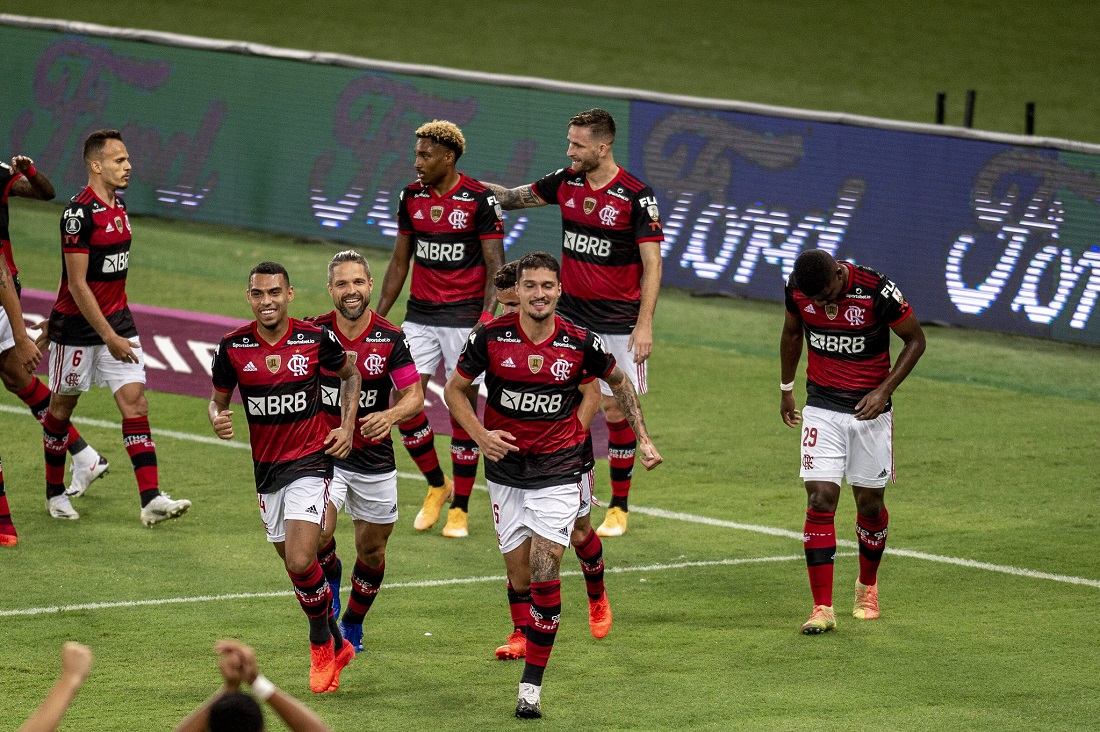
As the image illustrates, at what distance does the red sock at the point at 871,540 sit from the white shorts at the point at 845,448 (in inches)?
8.7

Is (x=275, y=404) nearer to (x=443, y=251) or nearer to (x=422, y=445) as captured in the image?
(x=422, y=445)

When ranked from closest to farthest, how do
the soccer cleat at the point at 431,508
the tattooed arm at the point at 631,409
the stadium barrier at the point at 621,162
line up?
the tattooed arm at the point at 631,409
the soccer cleat at the point at 431,508
the stadium barrier at the point at 621,162

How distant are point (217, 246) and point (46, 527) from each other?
29.0 ft

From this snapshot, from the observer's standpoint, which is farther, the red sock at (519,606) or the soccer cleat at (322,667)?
the red sock at (519,606)

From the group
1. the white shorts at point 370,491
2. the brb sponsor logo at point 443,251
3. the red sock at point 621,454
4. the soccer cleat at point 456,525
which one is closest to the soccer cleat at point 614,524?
the red sock at point 621,454

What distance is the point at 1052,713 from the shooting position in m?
7.91

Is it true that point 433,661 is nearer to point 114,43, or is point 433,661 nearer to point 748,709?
point 748,709

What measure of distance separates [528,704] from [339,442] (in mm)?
1612

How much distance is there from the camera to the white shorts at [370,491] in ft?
29.0

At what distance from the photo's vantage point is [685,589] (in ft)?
33.3

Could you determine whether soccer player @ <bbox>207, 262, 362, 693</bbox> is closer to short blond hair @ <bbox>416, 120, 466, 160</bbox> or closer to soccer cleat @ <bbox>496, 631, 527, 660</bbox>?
soccer cleat @ <bbox>496, 631, 527, 660</bbox>

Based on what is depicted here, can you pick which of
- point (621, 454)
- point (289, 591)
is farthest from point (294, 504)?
point (621, 454)

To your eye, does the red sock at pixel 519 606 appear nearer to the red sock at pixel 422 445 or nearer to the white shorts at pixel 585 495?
A: the white shorts at pixel 585 495

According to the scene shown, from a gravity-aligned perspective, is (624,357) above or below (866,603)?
above
